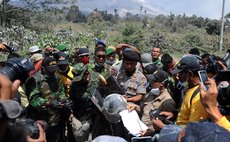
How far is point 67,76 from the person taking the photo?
245 inches

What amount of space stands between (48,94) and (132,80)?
48.8 inches

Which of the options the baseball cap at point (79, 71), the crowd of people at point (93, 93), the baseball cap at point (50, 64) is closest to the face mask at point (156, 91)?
the crowd of people at point (93, 93)

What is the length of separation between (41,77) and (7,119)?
12.1 feet

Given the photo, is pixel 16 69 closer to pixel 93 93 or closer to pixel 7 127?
pixel 7 127

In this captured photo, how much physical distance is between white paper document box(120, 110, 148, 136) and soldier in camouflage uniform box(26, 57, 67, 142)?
1.09 metres

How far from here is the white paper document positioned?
4574 millimetres

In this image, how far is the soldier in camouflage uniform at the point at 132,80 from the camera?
5672 millimetres

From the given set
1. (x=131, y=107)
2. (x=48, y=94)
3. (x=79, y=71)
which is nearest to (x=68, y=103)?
(x=48, y=94)

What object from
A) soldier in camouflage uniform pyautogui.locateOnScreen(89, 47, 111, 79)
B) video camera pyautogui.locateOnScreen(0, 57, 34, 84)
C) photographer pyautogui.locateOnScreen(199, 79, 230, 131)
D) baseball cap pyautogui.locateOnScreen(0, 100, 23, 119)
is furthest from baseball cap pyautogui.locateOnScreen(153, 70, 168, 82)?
baseball cap pyautogui.locateOnScreen(0, 100, 23, 119)

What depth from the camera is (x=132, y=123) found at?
4691 millimetres

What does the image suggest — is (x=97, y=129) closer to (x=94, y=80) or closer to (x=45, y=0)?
(x=94, y=80)

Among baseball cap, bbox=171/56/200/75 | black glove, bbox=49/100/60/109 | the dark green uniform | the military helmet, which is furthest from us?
black glove, bbox=49/100/60/109

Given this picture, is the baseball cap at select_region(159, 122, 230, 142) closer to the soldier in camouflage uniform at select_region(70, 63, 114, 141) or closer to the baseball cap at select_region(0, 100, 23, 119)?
the baseball cap at select_region(0, 100, 23, 119)

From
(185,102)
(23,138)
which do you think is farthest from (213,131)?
(185,102)
